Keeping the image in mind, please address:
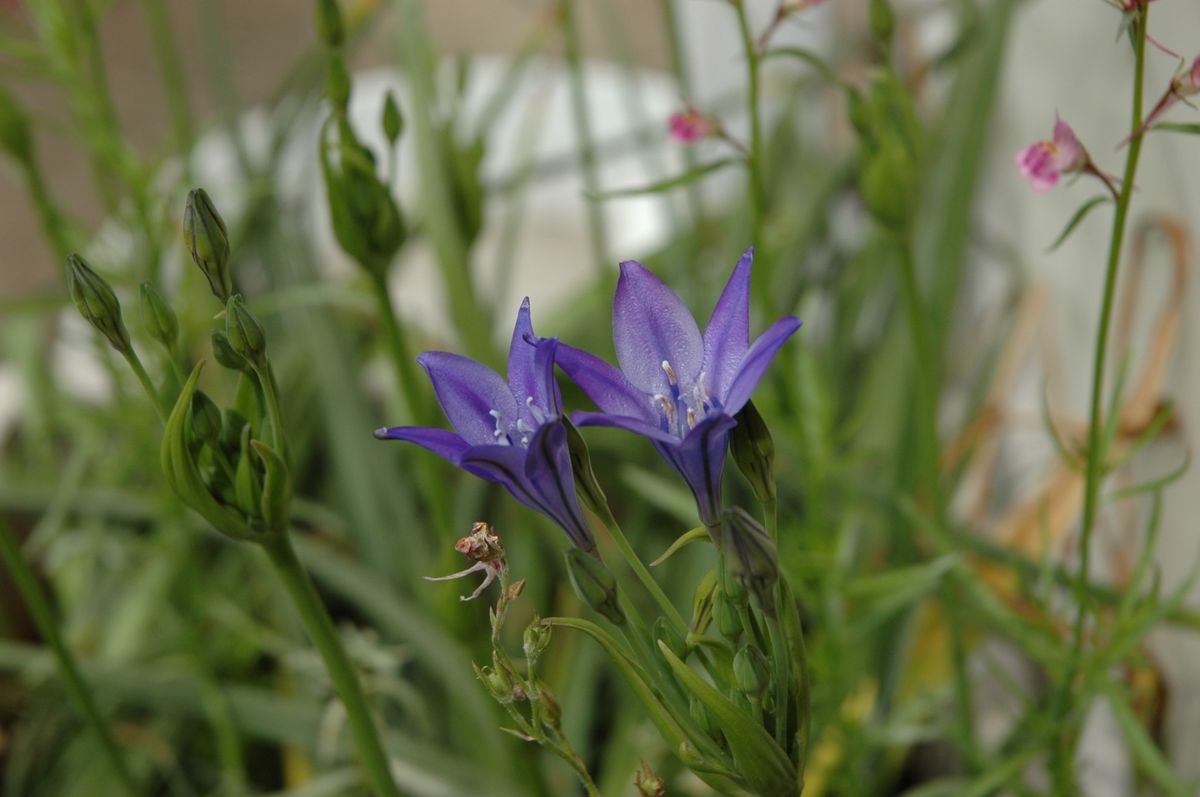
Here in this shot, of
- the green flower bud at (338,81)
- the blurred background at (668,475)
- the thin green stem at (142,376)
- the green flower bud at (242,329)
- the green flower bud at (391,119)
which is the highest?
the green flower bud at (338,81)

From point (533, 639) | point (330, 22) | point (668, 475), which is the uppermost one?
point (330, 22)

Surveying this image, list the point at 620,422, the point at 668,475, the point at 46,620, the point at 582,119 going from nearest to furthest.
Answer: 1. the point at 620,422
2. the point at 46,620
3. the point at 582,119
4. the point at 668,475

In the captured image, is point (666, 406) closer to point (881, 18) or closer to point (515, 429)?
point (515, 429)

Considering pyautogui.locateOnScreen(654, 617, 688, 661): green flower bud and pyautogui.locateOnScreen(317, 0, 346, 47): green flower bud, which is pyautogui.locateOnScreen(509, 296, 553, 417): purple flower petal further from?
pyautogui.locateOnScreen(317, 0, 346, 47): green flower bud

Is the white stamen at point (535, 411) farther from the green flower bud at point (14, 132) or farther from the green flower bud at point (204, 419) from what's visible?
the green flower bud at point (14, 132)

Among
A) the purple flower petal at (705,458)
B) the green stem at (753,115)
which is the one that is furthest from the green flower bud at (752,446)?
the green stem at (753,115)

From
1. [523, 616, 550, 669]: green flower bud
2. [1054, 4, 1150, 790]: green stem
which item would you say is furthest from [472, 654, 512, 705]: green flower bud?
[1054, 4, 1150, 790]: green stem

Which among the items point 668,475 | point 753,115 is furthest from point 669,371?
point 668,475
